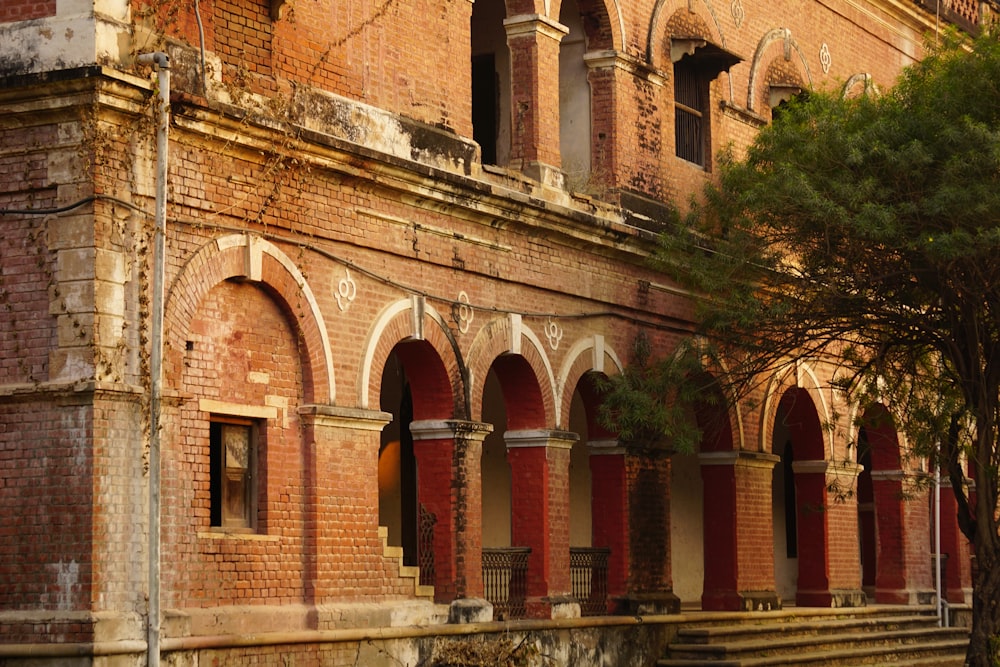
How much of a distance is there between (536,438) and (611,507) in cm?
198

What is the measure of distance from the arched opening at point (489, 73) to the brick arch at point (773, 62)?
14.8 feet

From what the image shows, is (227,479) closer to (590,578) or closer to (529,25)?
(590,578)

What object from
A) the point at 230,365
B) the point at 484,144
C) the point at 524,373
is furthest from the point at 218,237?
the point at 484,144

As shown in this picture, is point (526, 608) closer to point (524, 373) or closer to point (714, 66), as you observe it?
point (524, 373)

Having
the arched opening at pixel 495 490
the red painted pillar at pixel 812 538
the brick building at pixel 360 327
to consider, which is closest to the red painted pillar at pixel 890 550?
the brick building at pixel 360 327

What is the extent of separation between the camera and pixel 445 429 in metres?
17.8

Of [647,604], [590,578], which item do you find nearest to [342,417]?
[590,578]

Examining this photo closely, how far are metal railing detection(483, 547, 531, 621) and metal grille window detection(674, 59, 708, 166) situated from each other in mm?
6431

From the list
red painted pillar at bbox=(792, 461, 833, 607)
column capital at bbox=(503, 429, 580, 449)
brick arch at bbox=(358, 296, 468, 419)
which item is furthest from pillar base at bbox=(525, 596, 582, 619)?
red painted pillar at bbox=(792, 461, 833, 607)

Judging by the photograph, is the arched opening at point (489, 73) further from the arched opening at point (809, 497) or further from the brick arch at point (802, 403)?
the arched opening at point (809, 497)

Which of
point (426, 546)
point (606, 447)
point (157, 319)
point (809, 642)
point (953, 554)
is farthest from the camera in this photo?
point (953, 554)

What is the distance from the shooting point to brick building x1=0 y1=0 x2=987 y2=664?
13.7 metres

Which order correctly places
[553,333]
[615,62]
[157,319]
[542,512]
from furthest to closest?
1. [615,62]
2. [553,333]
3. [542,512]
4. [157,319]

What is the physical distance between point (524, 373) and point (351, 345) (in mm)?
3362
